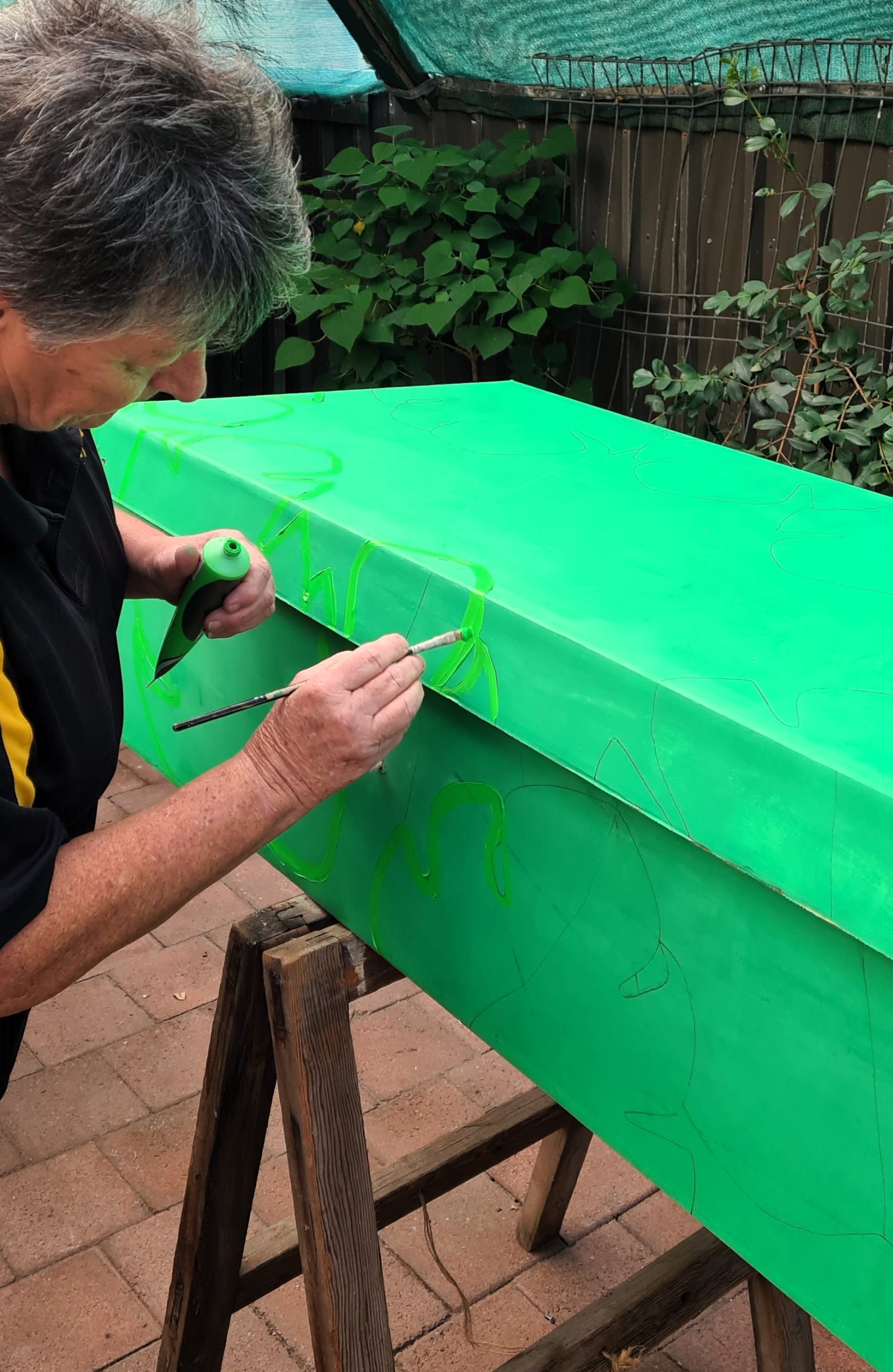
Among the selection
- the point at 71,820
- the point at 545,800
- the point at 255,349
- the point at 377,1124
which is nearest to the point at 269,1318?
the point at 377,1124

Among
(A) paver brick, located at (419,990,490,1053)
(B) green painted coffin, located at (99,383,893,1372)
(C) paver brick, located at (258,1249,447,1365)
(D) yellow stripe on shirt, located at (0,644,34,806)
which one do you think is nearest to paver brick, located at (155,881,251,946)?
(A) paver brick, located at (419,990,490,1053)

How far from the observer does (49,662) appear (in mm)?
1171

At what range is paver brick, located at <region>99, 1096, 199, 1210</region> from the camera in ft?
7.27

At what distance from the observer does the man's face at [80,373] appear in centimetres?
101

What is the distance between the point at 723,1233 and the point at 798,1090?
0.63 ft

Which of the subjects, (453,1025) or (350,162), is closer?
(453,1025)

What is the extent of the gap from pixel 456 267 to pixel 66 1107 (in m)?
2.45

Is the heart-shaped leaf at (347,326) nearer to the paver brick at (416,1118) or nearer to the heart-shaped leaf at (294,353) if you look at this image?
the heart-shaped leaf at (294,353)

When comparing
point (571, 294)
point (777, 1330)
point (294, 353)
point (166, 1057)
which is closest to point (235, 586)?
point (777, 1330)

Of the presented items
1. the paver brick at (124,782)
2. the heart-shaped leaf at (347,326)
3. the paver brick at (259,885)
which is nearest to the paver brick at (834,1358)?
the paver brick at (259,885)


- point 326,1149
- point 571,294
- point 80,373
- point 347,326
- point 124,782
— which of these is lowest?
point 124,782

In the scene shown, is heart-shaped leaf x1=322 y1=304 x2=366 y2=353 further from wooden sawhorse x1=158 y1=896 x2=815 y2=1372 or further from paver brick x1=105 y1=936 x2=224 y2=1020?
wooden sawhorse x1=158 y1=896 x2=815 y2=1372

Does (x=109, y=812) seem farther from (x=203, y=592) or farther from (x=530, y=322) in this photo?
(x=203, y=592)

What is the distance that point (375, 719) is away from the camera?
110 cm
